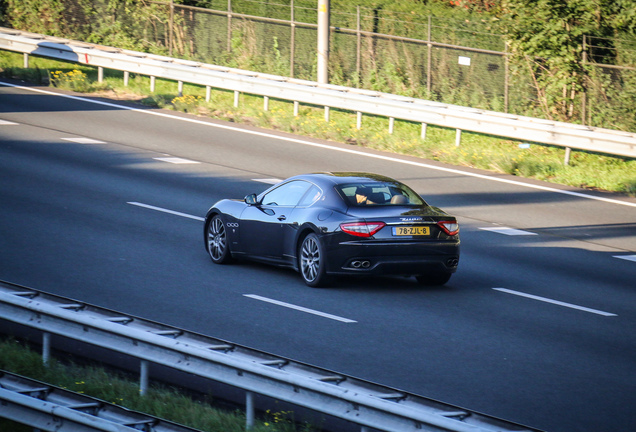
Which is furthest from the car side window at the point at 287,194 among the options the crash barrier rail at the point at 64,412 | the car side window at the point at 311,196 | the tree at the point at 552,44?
the tree at the point at 552,44

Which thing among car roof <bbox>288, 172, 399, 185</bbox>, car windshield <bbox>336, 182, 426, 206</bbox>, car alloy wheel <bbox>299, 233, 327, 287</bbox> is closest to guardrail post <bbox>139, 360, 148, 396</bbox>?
car alloy wheel <bbox>299, 233, 327, 287</bbox>

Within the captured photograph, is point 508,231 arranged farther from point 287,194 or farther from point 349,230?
point 349,230

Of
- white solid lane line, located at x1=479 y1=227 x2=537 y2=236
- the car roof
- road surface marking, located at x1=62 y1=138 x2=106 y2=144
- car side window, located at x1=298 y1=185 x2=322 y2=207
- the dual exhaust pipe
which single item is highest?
road surface marking, located at x1=62 y1=138 x2=106 y2=144

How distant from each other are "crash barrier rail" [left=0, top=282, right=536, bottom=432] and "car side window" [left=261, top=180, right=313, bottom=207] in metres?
4.87

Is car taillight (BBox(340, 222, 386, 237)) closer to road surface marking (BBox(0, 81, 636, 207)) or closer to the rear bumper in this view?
the rear bumper

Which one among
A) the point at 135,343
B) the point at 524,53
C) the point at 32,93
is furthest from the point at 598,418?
the point at 32,93

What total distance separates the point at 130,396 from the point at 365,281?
5.67 m

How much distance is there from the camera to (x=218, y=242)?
43.0 ft

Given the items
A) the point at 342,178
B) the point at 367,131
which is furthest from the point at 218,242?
the point at 367,131

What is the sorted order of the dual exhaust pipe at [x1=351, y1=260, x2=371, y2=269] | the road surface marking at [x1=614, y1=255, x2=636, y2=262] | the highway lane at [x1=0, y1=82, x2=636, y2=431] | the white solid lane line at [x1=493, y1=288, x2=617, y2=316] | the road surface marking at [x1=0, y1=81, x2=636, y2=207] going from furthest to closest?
the road surface marking at [x1=0, y1=81, x2=636, y2=207]
the road surface marking at [x1=614, y1=255, x2=636, y2=262]
the dual exhaust pipe at [x1=351, y1=260, x2=371, y2=269]
the white solid lane line at [x1=493, y1=288, x2=617, y2=316]
the highway lane at [x1=0, y1=82, x2=636, y2=431]

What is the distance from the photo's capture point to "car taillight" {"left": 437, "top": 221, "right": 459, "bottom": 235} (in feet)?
36.9

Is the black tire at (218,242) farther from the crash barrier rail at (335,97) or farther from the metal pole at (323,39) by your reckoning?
the metal pole at (323,39)

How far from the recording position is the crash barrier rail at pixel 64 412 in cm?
581

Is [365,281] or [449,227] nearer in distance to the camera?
[449,227]
